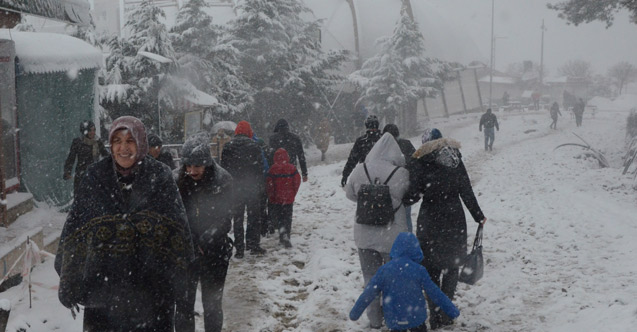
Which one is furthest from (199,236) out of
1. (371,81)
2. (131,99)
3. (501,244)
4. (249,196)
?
(371,81)

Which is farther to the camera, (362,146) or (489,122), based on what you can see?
(489,122)

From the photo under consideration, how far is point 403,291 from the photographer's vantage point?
4.50 meters

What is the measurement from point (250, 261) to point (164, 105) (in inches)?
403

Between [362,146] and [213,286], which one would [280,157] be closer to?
[362,146]

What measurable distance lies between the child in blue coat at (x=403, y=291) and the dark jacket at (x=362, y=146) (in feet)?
12.0

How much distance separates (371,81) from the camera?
29.2 metres

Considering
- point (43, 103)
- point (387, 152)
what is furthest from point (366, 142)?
point (43, 103)

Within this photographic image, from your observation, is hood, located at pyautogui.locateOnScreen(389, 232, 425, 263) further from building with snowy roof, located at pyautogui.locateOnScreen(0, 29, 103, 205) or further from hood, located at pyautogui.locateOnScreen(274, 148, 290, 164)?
building with snowy roof, located at pyautogui.locateOnScreen(0, 29, 103, 205)

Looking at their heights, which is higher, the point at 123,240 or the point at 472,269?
the point at 123,240

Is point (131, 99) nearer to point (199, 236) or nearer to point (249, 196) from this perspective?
point (249, 196)

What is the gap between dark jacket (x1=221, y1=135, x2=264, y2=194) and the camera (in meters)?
Result: 8.10

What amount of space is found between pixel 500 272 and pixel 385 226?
112 inches

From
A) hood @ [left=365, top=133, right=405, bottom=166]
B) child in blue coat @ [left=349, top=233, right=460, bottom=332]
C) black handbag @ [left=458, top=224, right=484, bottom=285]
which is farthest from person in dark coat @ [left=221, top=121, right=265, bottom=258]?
child in blue coat @ [left=349, top=233, right=460, bottom=332]

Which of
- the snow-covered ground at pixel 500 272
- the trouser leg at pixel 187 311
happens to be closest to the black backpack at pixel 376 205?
the snow-covered ground at pixel 500 272
